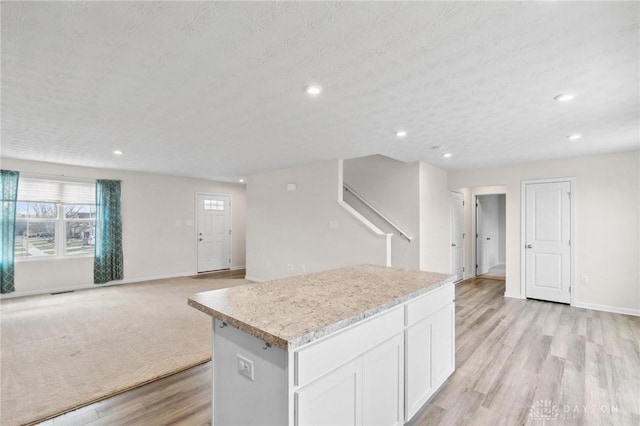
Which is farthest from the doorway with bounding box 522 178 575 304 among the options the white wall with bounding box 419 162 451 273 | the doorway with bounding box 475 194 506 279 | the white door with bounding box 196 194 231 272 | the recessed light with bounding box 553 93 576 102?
the white door with bounding box 196 194 231 272

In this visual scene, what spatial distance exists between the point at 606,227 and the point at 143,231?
8.55 meters

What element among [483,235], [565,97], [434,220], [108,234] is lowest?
[483,235]

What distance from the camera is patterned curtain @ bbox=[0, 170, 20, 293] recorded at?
508 centimetres

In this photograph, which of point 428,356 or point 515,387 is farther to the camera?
point 515,387

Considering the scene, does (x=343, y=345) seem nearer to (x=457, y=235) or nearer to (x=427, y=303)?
(x=427, y=303)

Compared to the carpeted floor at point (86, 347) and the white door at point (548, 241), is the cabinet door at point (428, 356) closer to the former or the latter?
the carpeted floor at point (86, 347)

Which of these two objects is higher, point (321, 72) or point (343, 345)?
point (321, 72)

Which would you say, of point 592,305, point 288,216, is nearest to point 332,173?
point 288,216

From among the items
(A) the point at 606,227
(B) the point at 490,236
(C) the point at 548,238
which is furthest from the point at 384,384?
(B) the point at 490,236

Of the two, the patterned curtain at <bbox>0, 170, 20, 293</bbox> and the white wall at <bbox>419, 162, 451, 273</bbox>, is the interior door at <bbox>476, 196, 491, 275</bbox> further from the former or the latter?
the patterned curtain at <bbox>0, 170, 20, 293</bbox>

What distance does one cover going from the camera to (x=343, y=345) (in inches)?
57.2

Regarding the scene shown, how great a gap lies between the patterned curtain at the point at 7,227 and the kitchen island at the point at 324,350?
559 centimetres

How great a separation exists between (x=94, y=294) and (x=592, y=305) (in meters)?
8.38

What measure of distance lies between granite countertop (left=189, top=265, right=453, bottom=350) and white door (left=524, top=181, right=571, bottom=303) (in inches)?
148
